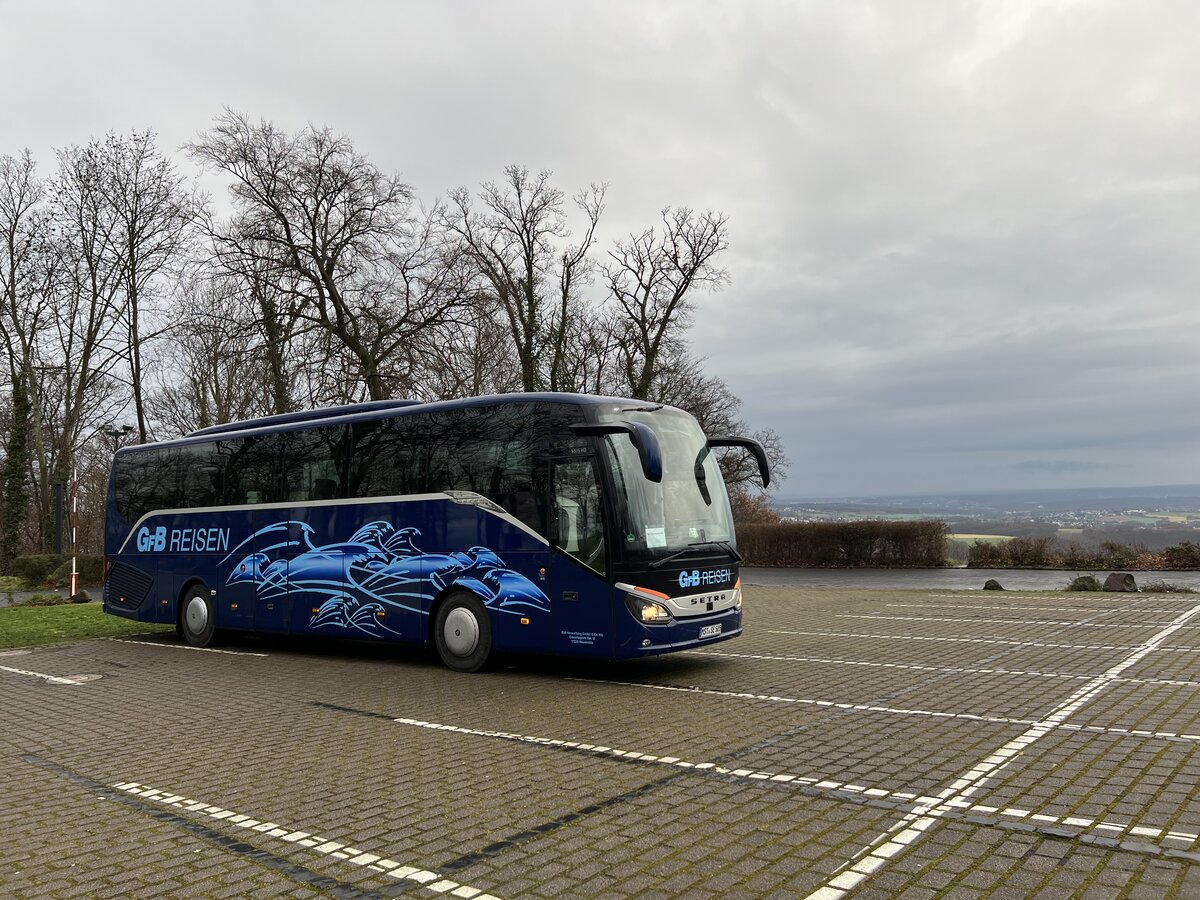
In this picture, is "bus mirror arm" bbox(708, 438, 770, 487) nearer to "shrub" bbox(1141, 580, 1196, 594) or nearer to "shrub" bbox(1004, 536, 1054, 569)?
"shrub" bbox(1141, 580, 1196, 594)

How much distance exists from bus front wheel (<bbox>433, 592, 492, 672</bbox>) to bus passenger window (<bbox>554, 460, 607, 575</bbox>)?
1.52 meters

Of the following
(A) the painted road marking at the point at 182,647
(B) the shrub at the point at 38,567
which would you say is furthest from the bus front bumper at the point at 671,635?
(B) the shrub at the point at 38,567

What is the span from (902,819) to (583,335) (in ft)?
128

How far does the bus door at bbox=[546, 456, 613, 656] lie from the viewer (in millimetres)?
10141

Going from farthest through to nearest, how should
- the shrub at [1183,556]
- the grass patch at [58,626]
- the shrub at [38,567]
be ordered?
the shrub at [38,567]
the shrub at [1183,556]
the grass patch at [58,626]

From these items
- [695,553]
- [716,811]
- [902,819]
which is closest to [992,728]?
[902,819]

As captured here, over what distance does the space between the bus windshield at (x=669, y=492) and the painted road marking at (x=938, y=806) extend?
13.1 ft

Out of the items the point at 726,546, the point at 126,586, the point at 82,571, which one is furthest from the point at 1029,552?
the point at 82,571

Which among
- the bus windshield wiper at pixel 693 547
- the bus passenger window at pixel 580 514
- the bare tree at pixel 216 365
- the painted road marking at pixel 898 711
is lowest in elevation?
the painted road marking at pixel 898 711

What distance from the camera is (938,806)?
5473mm

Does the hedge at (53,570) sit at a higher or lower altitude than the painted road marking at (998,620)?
higher

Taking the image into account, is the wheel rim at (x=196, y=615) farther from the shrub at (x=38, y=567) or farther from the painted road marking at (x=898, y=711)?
the shrub at (x=38, y=567)

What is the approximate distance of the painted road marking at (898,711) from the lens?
7129mm

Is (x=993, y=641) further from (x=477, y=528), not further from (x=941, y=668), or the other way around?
(x=477, y=528)
